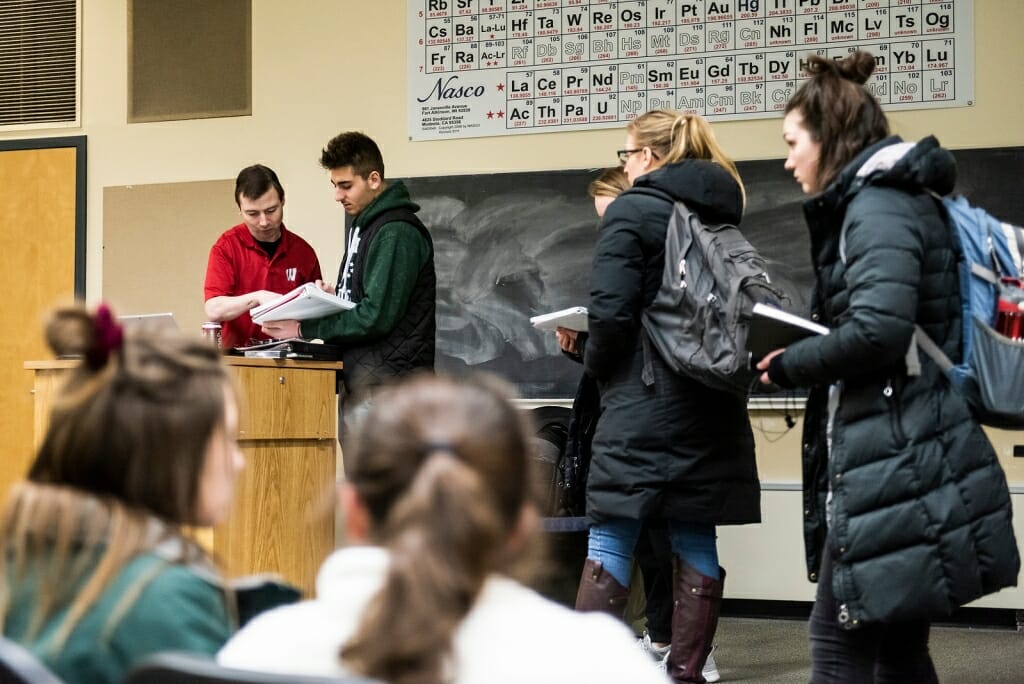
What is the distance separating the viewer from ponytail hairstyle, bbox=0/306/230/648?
1153 mm

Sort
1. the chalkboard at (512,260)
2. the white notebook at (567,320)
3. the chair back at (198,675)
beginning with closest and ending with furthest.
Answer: the chair back at (198,675) < the white notebook at (567,320) < the chalkboard at (512,260)

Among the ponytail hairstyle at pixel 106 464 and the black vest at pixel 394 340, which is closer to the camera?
the ponytail hairstyle at pixel 106 464

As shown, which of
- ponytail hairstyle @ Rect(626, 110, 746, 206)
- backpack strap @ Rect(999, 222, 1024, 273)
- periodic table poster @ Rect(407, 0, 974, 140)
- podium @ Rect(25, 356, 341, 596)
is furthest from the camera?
periodic table poster @ Rect(407, 0, 974, 140)

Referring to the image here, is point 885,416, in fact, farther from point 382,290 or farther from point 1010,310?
point 382,290

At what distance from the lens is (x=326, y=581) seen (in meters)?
1.08

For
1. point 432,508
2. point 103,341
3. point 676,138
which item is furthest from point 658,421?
point 432,508

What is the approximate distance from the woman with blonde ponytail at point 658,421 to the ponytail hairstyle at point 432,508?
2.01 metres

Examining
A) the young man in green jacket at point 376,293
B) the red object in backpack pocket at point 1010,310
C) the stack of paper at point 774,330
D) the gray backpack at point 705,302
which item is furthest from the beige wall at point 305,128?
the red object in backpack pocket at point 1010,310

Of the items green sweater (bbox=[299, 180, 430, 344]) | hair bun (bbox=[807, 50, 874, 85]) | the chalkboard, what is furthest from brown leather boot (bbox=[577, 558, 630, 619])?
the chalkboard

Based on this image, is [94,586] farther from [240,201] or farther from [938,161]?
[240,201]

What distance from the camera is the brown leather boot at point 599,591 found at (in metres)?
3.13

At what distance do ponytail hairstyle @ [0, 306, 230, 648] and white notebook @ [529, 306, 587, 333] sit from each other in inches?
87.8

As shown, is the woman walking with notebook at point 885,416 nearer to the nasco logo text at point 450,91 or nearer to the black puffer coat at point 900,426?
the black puffer coat at point 900,426

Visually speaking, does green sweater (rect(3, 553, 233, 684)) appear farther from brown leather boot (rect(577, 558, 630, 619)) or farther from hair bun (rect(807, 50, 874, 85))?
brown leather boot (rect(577, 558, 630, 619))
